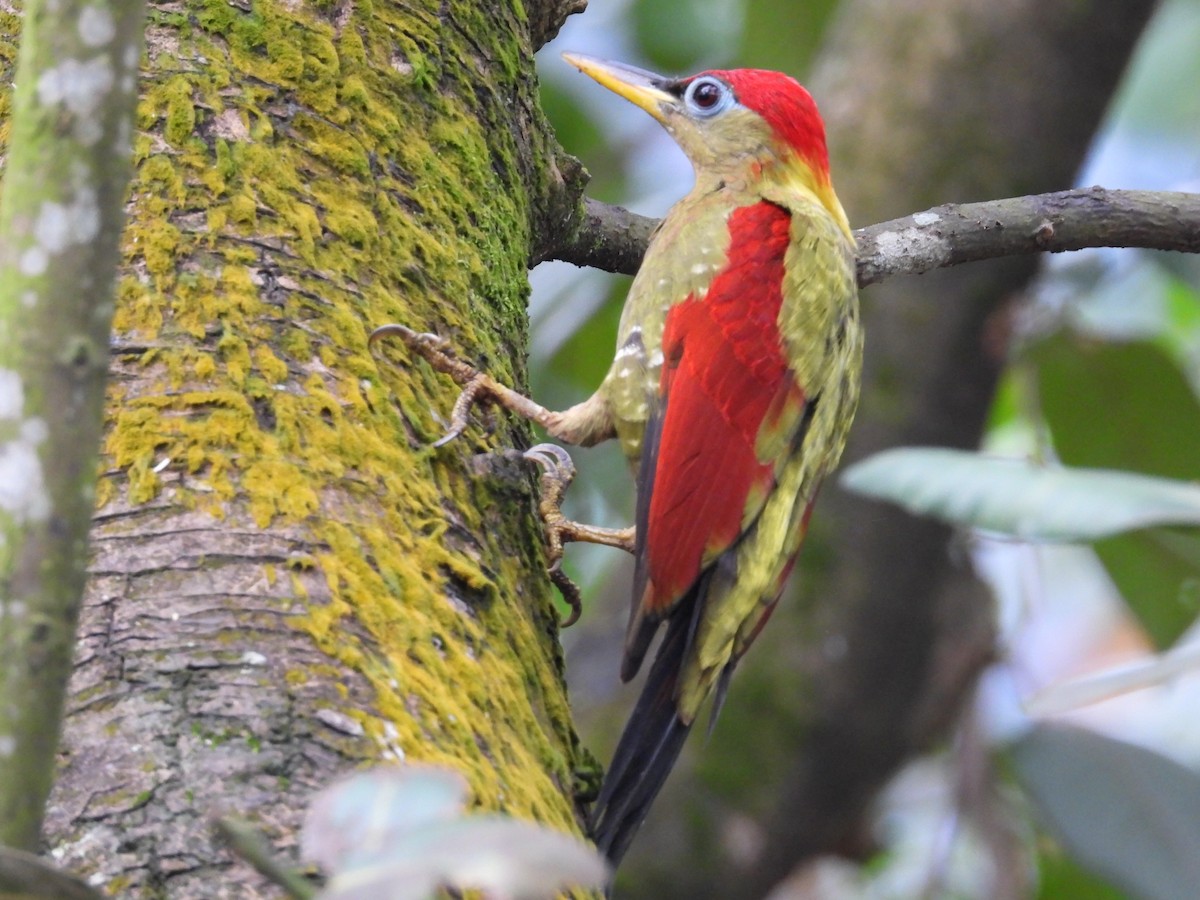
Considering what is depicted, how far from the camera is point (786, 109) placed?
3.25m

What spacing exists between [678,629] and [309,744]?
40.8 inches

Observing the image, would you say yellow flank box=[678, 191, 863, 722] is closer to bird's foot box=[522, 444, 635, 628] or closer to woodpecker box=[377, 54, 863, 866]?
woodpecker box=[377, 54, 863, 866]

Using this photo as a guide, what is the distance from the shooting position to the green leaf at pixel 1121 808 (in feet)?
12.0

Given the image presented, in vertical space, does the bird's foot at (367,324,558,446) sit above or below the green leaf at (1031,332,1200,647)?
above

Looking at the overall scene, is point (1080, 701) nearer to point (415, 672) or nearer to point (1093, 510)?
point (1093, 510)

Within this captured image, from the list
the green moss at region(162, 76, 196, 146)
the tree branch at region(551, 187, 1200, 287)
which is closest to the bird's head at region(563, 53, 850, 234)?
the tree branch at region(551, 187, 1200, 287)

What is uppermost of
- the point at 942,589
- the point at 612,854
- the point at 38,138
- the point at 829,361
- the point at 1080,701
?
A: the point at 38,138

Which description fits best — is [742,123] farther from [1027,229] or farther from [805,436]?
[805,436]

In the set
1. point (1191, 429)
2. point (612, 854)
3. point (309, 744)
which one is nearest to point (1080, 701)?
point (1191, 429)

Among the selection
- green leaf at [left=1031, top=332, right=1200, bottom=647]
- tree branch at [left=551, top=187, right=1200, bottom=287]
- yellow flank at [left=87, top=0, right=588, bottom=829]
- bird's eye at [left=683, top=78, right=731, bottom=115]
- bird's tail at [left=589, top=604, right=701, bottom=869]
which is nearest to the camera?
yellow flank at [left=87, top=0, right=588, bottom=829]

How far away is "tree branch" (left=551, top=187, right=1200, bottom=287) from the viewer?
8.80 ft

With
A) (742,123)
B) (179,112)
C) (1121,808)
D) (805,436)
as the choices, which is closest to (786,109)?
(742,123)

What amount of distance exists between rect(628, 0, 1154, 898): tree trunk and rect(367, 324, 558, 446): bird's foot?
2.68 meters

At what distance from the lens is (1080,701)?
357 centimetres
